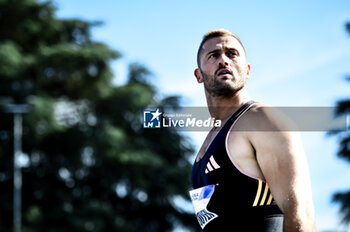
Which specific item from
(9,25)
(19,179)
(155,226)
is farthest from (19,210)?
(9,25)

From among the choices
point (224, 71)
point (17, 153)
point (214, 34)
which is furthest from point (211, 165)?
point (17, 153)

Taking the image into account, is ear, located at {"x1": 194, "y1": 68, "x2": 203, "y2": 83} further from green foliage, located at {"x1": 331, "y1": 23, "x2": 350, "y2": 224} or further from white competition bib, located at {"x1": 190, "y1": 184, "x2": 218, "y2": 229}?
green foliage, located at {"x1": 331, "y1": 23, "x2": 350, "y2": 224}

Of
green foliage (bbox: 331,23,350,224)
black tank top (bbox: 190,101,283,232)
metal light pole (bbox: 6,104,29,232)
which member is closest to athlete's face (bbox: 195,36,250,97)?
black tank top (bbox: 190,101,283,232)

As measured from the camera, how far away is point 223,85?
2.40 meters

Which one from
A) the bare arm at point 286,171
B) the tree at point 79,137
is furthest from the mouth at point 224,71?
the tree at point 79,137

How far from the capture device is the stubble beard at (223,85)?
2.39 m

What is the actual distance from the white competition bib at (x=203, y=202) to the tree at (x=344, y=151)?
18.0 meters

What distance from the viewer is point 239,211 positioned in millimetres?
2148

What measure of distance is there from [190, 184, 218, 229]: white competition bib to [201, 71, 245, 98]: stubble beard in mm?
468

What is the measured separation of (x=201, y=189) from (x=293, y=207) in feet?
1.66

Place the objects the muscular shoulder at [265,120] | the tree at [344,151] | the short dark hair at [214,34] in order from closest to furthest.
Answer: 1. the muscular shoulder at [265,120]
2. the short dark hair at [214,34]
3. the tree at [344,151]

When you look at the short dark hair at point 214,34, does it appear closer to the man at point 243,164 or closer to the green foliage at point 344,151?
the man at point 243,164

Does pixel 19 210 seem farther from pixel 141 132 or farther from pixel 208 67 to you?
pixel 208 67

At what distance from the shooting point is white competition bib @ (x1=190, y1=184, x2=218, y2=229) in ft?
7.47
